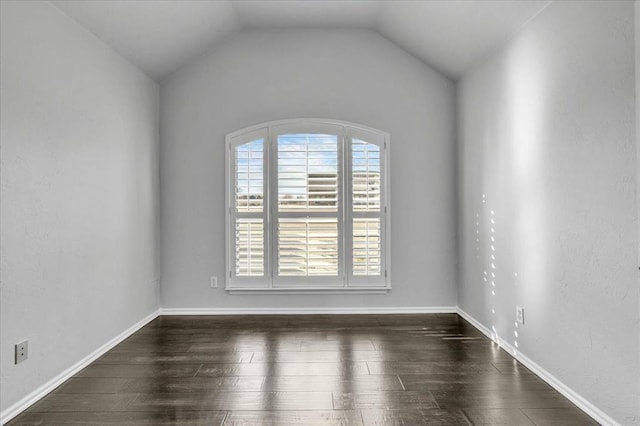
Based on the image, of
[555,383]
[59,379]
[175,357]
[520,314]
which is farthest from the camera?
[175,357]

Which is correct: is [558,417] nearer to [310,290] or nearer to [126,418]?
[126,418]

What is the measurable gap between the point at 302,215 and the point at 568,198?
2520mm

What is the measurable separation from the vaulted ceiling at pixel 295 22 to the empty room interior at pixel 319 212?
0.02 meters

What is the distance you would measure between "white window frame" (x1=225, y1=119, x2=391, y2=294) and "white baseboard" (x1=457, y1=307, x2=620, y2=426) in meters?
1.28

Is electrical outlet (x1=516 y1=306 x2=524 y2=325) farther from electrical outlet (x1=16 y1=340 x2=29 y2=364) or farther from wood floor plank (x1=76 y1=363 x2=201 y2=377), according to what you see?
electrical outlet (x1=16 y1=340 x2=29 y2=364)

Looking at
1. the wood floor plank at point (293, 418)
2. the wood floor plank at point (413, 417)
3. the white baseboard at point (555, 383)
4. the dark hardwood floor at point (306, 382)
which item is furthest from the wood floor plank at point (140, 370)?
the white baseboard at point (555, 383)

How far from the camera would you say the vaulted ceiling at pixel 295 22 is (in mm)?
3180

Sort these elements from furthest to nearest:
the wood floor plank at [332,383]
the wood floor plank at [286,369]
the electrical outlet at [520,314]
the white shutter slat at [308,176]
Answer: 1. the white shutter slat at [308,176]
2. the electrical outlet at [520,314]
3. the wood floor plank at [286,369]
4. the wood floor plank at [332,383]

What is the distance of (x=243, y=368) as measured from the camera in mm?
3045

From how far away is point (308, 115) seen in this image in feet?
15.1

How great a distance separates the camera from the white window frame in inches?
180

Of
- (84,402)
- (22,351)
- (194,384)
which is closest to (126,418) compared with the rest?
(84,402)

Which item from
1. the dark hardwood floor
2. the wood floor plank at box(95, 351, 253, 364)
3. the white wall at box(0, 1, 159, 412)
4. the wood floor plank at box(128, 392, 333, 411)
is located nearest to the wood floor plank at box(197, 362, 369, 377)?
the dark hardwood floor

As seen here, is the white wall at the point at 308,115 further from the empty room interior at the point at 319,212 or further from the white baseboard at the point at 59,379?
the white baseboard at the point at 59,379
